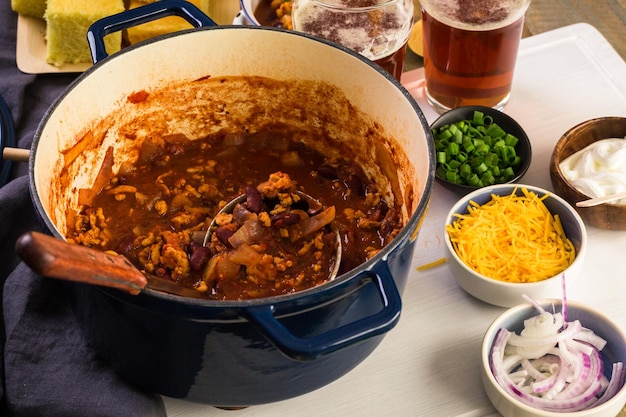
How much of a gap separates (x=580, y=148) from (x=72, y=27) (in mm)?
1472

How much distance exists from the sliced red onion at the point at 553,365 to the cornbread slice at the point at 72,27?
5.01ft

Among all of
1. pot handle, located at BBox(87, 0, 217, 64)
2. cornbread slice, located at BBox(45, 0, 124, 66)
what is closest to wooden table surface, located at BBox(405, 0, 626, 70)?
cornbread slice, located at BBox(45, 0, 124, 66)

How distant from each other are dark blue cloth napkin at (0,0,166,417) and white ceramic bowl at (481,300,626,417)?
0.64 meters

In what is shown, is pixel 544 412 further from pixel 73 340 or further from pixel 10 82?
pixel 10 82

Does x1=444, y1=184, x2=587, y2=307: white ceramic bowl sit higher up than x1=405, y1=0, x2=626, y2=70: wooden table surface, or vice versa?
x1=444, y1=184, x2=587, y2=307: white ceramic bowl

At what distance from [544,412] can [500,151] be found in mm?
738

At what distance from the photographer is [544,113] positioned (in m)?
2.25

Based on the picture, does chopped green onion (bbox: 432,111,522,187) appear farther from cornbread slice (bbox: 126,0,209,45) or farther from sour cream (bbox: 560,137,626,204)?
cornbread slice (bbox: 126,0,209,45)

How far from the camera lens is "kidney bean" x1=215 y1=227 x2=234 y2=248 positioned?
1.70 m

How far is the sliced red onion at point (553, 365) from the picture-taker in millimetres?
1560

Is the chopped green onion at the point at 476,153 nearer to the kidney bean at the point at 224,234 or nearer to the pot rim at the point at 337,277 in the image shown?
the pot rim at the point at 337,277

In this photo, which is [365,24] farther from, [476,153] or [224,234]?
[224,234]

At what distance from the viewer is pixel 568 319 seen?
1672 millimetres

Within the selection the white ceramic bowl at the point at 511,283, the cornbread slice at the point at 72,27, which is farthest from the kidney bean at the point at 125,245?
the cornbread slice at the point at 72,27
